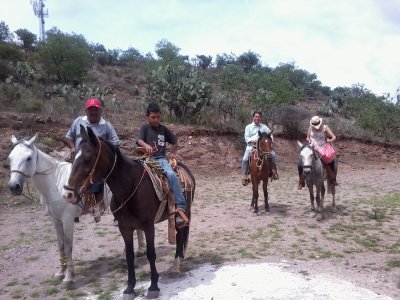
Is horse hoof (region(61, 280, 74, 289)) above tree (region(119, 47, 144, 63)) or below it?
below

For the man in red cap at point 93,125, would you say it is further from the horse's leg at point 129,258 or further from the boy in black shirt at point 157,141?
the horse's leg at point 129,258

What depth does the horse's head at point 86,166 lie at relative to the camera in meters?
4.07

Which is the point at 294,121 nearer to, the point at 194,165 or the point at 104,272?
the point at 194,165

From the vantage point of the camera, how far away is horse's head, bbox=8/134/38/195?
5.32 meters

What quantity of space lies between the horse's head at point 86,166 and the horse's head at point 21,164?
1.60 metres

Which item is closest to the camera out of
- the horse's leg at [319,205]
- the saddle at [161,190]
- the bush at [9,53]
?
the saddle at [161,190]

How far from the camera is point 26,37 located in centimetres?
4369

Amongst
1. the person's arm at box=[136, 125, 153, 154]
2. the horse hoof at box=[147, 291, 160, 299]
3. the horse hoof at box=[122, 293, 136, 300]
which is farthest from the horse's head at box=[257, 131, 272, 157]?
the horse hoof at box=[122, 293, 136, 300]

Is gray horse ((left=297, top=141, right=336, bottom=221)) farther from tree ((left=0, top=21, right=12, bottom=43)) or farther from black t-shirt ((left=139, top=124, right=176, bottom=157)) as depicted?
tree ((left=0, top=21, right=12, bottom=43))

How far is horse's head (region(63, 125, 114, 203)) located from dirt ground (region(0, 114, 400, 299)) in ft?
5.64

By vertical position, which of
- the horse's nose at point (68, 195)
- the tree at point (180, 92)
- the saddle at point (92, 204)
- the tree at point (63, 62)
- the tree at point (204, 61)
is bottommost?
the saddle at point (92, 204)

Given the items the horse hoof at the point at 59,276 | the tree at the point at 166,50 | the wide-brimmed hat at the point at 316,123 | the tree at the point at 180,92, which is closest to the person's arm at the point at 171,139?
the horse hoof at the point at 59,276

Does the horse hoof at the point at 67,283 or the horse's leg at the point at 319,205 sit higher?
the horse's leg at the point at 319,205

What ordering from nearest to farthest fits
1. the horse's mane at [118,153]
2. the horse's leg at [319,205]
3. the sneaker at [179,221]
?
1. the horse's mane at [118,153]
2. the sneaker at [179,221]
3. the horse's leg at [319,205]
